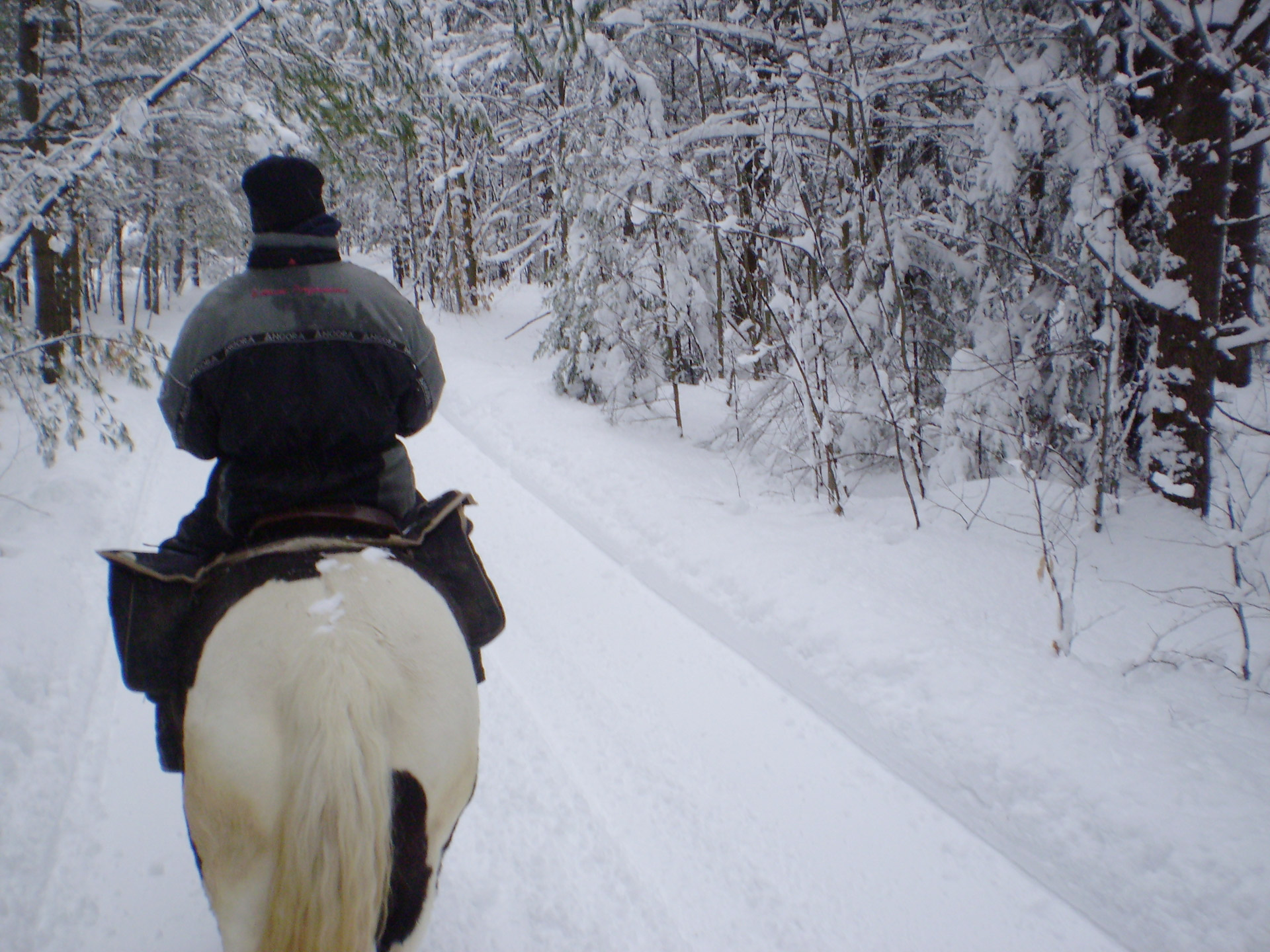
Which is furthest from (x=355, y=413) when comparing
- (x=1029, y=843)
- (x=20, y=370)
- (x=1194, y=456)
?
(x=1194, y=456)

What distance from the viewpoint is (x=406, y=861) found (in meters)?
1.56

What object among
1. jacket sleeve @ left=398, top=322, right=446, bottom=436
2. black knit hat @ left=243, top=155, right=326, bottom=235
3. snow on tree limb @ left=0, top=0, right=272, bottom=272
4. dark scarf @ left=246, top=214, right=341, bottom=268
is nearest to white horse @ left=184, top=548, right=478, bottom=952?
jacket sleeve @ left=398, top=322, right=446, bottom=436

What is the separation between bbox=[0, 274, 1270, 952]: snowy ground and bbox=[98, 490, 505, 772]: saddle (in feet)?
4.13

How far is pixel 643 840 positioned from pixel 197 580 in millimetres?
1972

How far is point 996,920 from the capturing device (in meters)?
2.32

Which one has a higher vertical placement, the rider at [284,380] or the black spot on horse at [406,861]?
the rider at [284,380]

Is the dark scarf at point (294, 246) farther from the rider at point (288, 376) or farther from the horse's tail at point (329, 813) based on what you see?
the horse's tail at point (329, 813)

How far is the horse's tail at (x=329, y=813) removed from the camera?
1325 mm

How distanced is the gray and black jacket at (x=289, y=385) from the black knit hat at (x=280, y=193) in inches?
2.7

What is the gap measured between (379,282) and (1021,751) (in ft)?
11.0

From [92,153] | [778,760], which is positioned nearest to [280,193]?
[778,760]

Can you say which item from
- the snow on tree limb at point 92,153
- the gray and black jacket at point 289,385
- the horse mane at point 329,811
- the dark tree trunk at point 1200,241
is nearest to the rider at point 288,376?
the gray and black jacket at point 289,385

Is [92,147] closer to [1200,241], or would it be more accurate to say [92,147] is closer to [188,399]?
[188,399]

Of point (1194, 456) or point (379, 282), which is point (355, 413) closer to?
point (379, 282)
